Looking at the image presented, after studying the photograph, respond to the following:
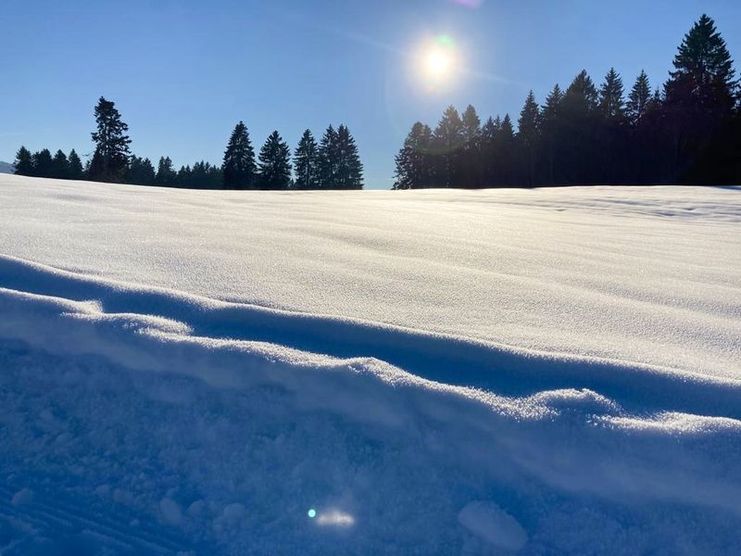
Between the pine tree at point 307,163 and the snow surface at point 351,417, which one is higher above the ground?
the pine tree at point 307,163

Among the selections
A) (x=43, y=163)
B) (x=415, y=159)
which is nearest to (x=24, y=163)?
(x=43, y=163)

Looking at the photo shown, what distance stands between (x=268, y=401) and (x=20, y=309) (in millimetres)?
1140

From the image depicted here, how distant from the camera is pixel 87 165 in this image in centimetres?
3959

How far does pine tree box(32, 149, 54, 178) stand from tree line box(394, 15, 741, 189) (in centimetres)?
3277

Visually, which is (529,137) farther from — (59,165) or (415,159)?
(59,165)

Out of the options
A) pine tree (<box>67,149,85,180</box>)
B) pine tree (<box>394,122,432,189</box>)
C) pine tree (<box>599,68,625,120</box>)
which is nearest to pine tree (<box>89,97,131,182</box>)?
pine tree (<box>67,149,85,180</box>)

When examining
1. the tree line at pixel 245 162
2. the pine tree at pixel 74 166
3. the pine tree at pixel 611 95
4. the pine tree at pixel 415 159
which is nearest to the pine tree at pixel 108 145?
the tree line at pixel 245 162

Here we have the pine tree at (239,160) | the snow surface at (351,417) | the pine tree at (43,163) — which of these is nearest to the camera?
the snow surface at (351,417)

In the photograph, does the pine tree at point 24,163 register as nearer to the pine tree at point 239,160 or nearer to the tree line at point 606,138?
the pine tree at point 239,160

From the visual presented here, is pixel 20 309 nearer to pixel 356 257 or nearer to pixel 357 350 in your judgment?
pixel 357 350

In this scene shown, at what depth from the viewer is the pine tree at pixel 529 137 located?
121ft

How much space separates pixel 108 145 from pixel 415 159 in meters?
24.6

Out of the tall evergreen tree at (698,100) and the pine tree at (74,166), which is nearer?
the tall evergreen tree at (698,100)

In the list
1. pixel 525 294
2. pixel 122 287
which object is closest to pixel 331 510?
pixel 122 287
